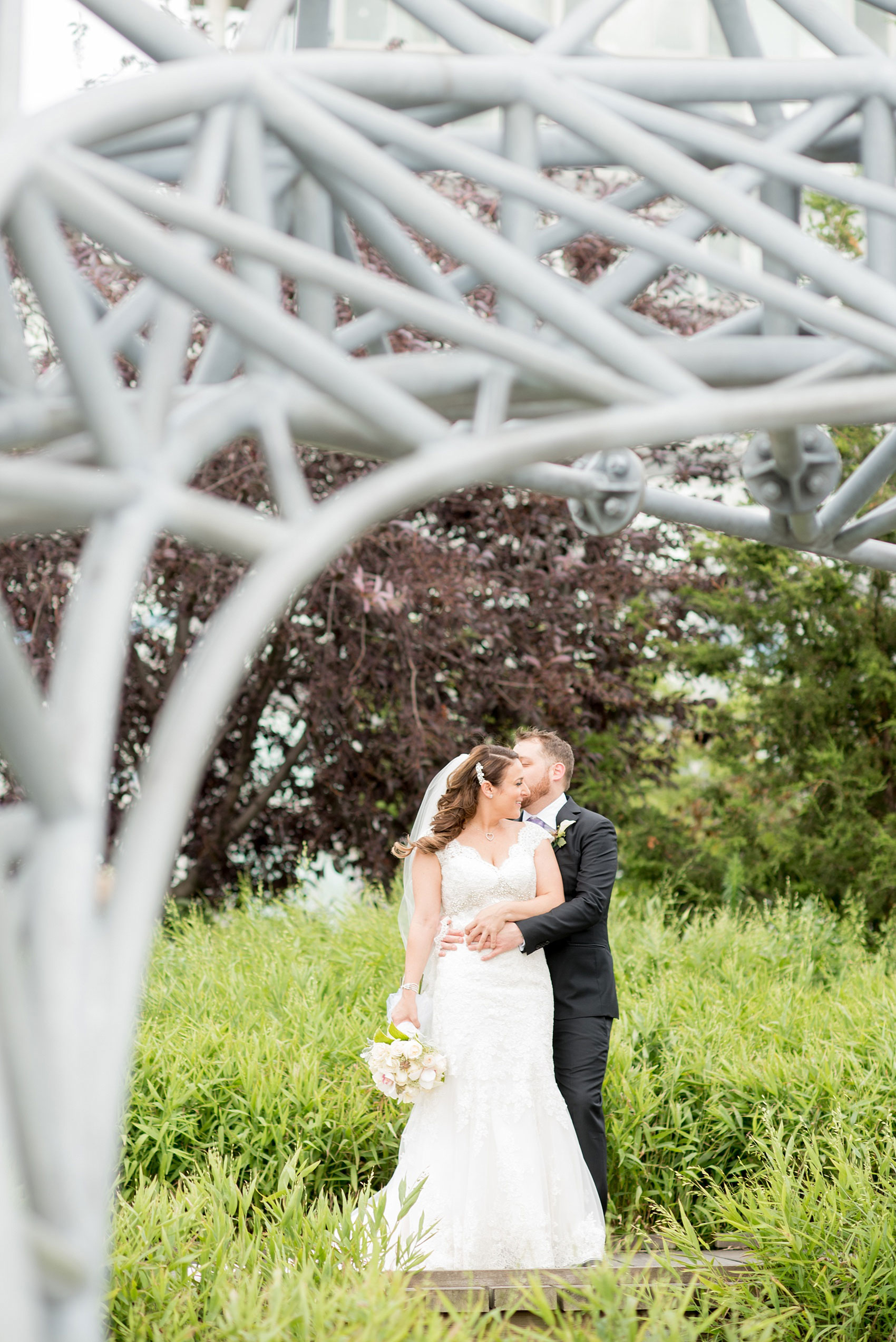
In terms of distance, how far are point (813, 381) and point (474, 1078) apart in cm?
320

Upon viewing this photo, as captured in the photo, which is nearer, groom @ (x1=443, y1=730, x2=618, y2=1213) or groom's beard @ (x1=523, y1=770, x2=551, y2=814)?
groom @ (x1=443, y1=730, x2=618, y2=1213)

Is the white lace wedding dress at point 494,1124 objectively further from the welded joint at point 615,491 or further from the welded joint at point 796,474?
the welded joint at point 796,474

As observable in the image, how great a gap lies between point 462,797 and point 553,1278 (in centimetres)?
170

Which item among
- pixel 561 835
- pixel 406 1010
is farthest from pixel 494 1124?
pixel 561 835

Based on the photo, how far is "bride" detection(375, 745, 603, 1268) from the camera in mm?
4488

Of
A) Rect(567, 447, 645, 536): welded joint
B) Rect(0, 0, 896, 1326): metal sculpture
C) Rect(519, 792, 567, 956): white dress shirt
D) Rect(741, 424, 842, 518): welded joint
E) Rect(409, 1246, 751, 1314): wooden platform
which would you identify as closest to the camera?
Rect(0, 0, 896, 1326): metal sculpture

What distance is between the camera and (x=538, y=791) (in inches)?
197

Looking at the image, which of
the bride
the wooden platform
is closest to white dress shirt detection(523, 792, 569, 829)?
the bride

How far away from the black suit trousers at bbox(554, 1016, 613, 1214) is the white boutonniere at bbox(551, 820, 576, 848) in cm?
66

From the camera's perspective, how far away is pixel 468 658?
9094 millimetres

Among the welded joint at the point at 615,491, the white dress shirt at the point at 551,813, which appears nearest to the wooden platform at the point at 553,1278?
the white dress shirt at the point at 551,813

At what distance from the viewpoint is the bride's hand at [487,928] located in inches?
184

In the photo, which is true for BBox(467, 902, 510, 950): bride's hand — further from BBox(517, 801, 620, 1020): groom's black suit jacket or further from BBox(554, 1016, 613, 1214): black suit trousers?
BBox(554, 1016, 613, 1214): black suit trousers

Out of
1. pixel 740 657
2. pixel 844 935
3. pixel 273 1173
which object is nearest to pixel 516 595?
pixel 740 657
